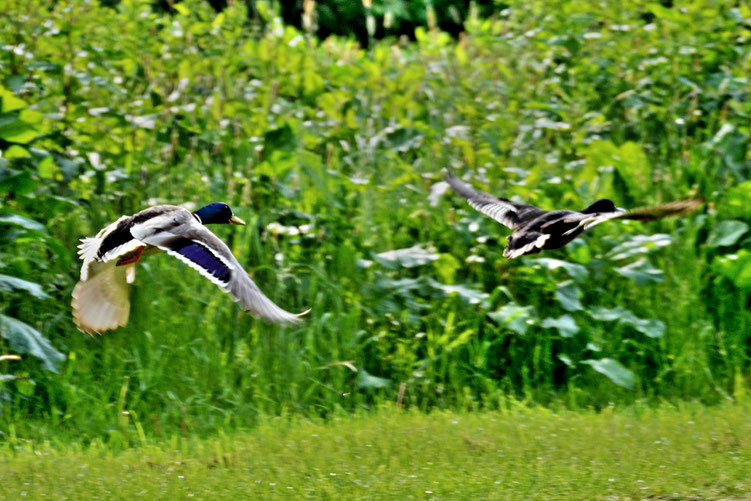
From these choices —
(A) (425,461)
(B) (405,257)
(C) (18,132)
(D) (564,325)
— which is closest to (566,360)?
(D) (564,325)

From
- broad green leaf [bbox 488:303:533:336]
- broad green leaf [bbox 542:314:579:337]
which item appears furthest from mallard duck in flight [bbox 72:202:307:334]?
broad green leaf [bbox 542:314:579:337]

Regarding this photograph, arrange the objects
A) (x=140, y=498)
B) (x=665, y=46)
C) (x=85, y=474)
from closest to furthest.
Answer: (x=140, y=498), (x=85, y=474), (x=665, y=46)

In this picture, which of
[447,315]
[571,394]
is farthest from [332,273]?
[571,394]

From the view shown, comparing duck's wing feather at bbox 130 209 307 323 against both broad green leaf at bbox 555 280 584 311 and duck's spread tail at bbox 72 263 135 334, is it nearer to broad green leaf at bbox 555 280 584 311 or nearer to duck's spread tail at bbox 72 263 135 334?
duck's spread tail at bbox 72 263 135 334

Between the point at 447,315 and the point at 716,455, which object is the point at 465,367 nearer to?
the point at 447,315

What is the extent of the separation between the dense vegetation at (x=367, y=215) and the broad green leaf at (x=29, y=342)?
0.01m

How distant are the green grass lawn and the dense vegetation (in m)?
0.42

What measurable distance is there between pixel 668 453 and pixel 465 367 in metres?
1.49

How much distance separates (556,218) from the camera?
195 inches

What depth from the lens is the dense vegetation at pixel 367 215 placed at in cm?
618

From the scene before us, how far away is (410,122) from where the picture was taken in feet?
27.5

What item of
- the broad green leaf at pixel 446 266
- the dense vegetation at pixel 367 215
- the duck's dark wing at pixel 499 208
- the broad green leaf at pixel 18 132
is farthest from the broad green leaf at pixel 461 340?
the broad green leaf at pixel 18 132

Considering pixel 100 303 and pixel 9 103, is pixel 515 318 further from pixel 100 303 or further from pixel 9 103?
pixel 9 103

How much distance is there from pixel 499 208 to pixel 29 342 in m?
2.55
